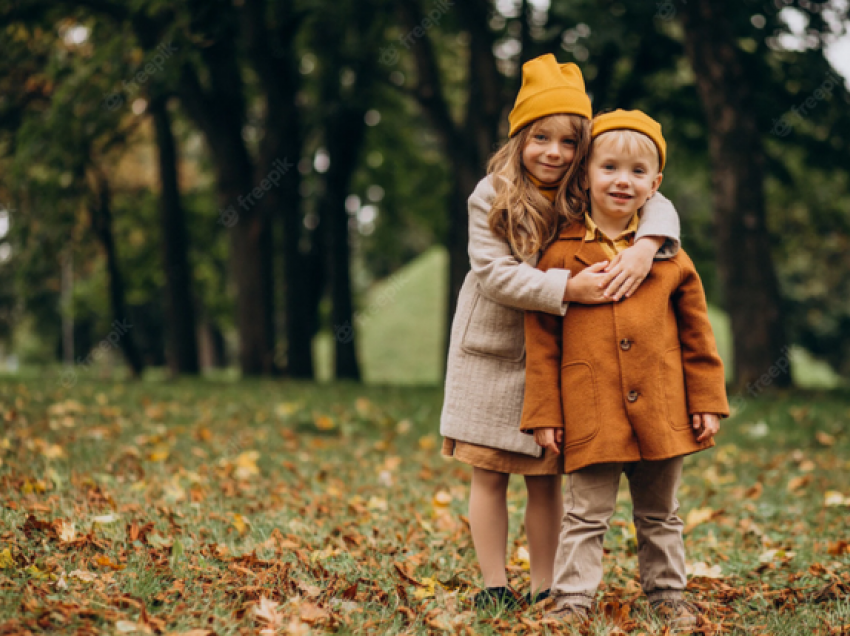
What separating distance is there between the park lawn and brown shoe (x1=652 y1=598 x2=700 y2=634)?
0.22 feet

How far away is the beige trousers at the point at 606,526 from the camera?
9.38ft

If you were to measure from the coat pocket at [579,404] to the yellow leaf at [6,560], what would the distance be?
6.20 feet

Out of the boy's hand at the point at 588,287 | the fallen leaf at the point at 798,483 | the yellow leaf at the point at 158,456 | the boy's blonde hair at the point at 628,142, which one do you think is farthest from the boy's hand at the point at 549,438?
the yellow leaf at the point at 158,456

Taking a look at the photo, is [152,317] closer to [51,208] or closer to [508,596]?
[51,208]

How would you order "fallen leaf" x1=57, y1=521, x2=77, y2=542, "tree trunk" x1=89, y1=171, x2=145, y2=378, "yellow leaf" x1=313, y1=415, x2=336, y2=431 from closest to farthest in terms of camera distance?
1. "fallen leaf" x1=57, y1=521, x2=77, y2=542
2. "yellow leaf" x1=313, y1=415, x2=336, y2=431
3. "tree trunk" x1=89, y1=171, x2=145, y2=378

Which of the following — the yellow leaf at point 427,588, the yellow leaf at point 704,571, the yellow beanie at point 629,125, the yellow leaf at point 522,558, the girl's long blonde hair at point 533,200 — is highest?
the yellow beanie at point 629,125

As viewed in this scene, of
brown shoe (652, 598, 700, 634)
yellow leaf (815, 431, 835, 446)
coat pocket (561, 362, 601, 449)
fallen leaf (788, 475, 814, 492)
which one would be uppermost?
coat pocket (561, 362, 601, 449)

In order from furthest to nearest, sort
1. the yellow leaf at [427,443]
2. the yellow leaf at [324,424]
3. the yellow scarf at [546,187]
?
the yellow leaf at [324,424]
the yellow leaf at [427,443]
the yellow scarf at [546,187]

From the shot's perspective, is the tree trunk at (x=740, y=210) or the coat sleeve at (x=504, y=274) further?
the tree trunk at (x=740, y=210)

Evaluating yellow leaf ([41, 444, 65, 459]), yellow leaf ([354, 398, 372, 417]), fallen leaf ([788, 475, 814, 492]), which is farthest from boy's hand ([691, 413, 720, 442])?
yellow leaf ([354, 398, 372, 417])

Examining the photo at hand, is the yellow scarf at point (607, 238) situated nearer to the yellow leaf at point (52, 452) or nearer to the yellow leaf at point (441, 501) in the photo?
the yellow leaf at point (441, 501)

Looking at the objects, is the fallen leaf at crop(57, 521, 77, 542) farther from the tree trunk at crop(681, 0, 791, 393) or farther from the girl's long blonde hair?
the tree trunk at crop(681, 0, 791, 393)

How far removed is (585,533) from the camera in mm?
2865

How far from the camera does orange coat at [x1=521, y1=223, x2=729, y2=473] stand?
8.97ft
